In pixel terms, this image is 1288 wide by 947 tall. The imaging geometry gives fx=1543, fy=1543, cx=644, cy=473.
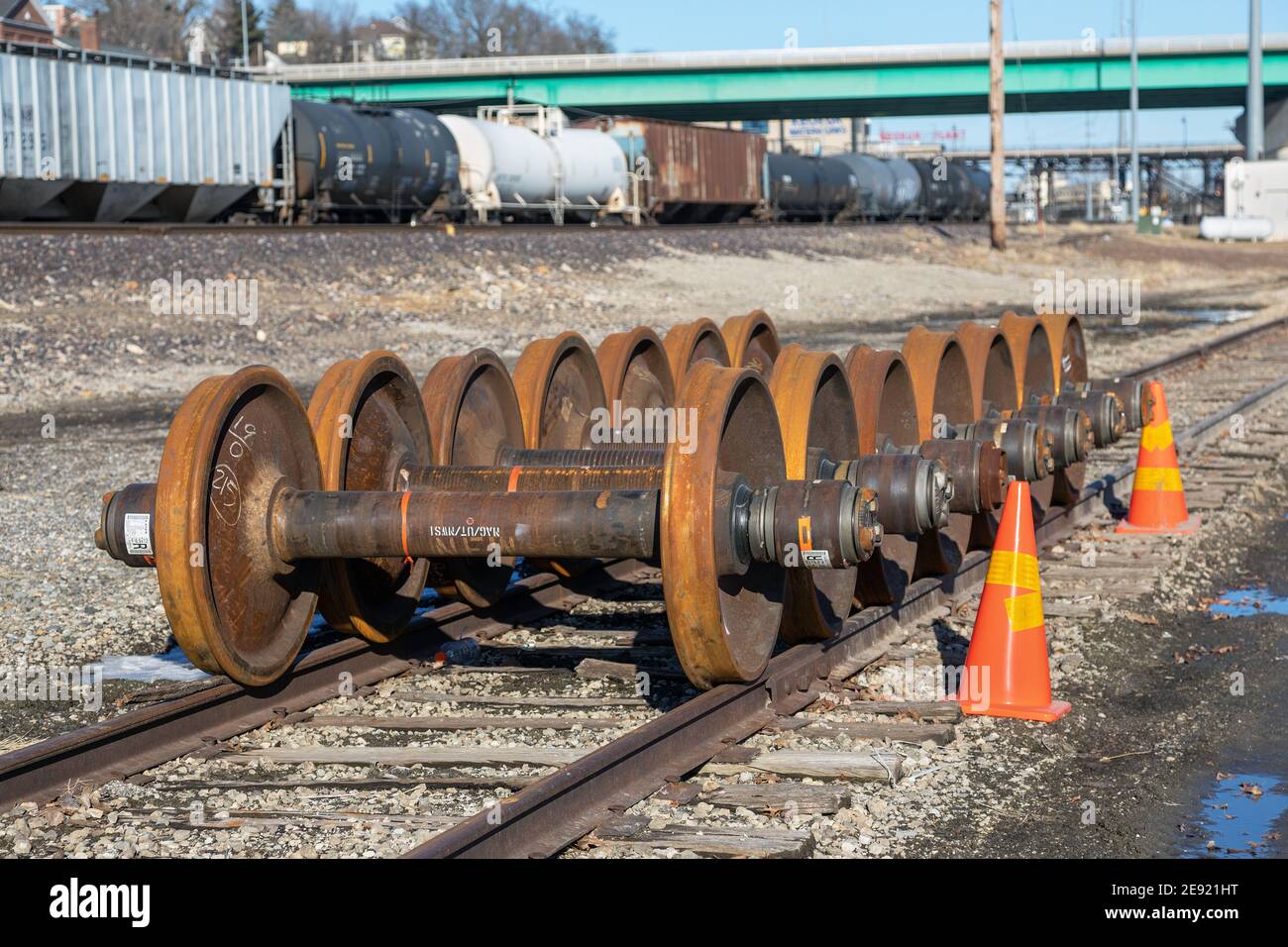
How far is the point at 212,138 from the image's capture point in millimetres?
28906

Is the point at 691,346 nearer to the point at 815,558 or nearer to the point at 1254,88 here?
the point at 815,558

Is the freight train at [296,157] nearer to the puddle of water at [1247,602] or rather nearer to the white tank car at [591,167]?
the white tank car at [591,167]

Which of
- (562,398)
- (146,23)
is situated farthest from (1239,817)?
(146,23)

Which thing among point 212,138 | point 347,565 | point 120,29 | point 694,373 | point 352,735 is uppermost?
point 120,29

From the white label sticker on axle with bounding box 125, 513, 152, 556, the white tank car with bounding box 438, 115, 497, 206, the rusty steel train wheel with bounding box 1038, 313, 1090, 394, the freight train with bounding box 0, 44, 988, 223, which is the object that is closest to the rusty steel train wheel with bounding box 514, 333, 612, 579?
the white label sticker on axle with bounding box 125, 513, 152, 556

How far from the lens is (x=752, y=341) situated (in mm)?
9922

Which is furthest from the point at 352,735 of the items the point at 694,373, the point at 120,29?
the point at 120,29

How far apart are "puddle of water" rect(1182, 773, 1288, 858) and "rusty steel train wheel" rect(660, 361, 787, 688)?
161 centimetres

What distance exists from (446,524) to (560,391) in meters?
2.48

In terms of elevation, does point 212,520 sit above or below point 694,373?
below

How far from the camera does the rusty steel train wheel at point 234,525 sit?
530cm

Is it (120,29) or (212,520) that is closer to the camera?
(212,520)

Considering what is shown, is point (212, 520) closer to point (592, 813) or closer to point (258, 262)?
point (592, 813)
